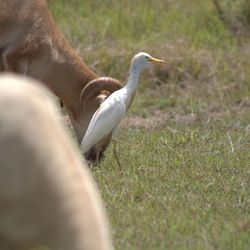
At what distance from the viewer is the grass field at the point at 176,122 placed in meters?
6.95

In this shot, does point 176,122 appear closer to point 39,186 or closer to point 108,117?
point 108,117

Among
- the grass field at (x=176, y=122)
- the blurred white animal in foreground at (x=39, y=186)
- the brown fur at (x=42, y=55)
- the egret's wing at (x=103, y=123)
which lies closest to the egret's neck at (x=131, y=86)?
the egret's wing at (x=103, y=123)

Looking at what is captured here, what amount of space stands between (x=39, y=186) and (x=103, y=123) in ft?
13.8

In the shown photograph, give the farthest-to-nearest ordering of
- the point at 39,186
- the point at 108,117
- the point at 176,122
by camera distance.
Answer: the point at 176,122, the point at 108,117, the point at 39,186

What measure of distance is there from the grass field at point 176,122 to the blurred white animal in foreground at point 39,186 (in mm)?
1511

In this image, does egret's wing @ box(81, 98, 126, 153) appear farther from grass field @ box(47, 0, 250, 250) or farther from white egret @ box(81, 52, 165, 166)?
grass field @ box(47, 0, 250, 250)

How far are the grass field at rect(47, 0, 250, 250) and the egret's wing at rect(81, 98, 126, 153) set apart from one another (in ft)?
0.96

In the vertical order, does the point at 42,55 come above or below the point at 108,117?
below

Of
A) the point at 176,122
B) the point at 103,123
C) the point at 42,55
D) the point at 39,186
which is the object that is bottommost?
the point at 176,122

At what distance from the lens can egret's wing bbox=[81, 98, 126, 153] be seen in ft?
29.8

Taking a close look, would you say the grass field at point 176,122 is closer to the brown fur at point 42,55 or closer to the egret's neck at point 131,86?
the egret's neck at point 131,86

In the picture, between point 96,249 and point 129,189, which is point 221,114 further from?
point 96,249

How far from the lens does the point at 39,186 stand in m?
4.89

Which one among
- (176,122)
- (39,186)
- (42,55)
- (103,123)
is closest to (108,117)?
(103,123)
